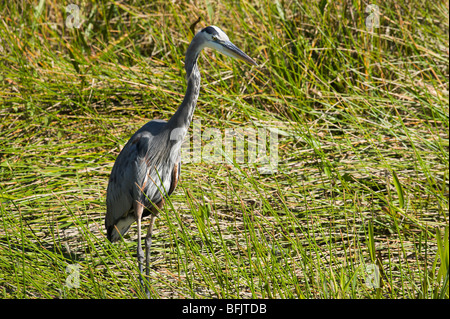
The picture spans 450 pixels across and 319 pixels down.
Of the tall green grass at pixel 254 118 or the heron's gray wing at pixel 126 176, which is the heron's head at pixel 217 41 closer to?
the heron's gray wing at pixel 126 176

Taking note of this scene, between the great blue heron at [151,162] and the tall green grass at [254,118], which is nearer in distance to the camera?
the great blue heron at [151,162]

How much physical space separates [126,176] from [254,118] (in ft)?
3.75

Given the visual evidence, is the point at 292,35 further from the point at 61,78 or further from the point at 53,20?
the point at 53,20

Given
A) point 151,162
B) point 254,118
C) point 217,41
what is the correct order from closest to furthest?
1. point 217,41
2. point 151,162
3. point 254,118

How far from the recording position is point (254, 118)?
3.47 meters

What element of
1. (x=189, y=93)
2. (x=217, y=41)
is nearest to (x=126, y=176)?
(x=189, y=93)

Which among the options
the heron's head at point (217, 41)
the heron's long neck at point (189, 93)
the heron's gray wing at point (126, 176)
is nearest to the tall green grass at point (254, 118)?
the heron's gray wing at point (126, 176)

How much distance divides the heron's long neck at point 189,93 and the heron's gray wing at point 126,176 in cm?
17

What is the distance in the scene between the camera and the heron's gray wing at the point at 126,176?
253cm

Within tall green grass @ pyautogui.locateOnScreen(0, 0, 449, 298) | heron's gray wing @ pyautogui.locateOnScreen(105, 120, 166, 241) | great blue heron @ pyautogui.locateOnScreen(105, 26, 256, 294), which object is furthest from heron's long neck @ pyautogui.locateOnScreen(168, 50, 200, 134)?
tall green grass @ pyautogui.locateOnScreen(0, 0, 449, 298)

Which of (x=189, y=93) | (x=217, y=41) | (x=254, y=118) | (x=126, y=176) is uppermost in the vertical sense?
(x=217, y=41)

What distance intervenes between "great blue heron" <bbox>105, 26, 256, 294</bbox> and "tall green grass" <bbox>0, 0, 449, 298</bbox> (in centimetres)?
20

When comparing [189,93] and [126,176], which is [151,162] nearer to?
[126,176]

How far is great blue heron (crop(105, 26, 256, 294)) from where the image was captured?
92.7 inches
